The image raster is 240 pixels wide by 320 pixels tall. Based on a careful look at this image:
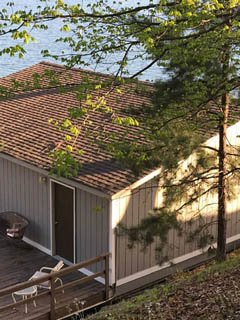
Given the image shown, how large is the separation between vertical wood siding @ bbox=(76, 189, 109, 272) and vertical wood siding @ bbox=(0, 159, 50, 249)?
47.0 inches

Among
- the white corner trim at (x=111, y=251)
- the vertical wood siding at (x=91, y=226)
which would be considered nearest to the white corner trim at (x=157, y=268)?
the white corner trim at (x=111, y=251)

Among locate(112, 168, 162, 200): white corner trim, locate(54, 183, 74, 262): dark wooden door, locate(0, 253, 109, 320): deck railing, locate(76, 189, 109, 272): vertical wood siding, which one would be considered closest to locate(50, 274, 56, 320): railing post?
locate(0, 253, 109, 320): deck railing

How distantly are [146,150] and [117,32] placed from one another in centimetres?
248

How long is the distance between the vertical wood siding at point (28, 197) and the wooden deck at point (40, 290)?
0.49 meters

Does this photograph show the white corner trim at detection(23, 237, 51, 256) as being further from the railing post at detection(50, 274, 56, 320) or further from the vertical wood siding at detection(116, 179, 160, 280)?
the railing post at detection(50, 274, 56, 320)

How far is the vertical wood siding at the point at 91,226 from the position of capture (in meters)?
11.6

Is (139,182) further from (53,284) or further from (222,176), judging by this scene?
(53,284)

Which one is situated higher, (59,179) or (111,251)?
(59,179)

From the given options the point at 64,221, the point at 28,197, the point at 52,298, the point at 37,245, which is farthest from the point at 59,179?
the point at 52,298

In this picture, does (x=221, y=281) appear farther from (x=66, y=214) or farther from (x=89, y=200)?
(x=66, y=214)

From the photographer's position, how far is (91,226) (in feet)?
39.2

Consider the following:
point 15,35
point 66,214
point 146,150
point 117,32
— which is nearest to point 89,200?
point 66,214

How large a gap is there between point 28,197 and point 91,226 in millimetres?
2441

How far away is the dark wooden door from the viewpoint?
1255 centimetres
